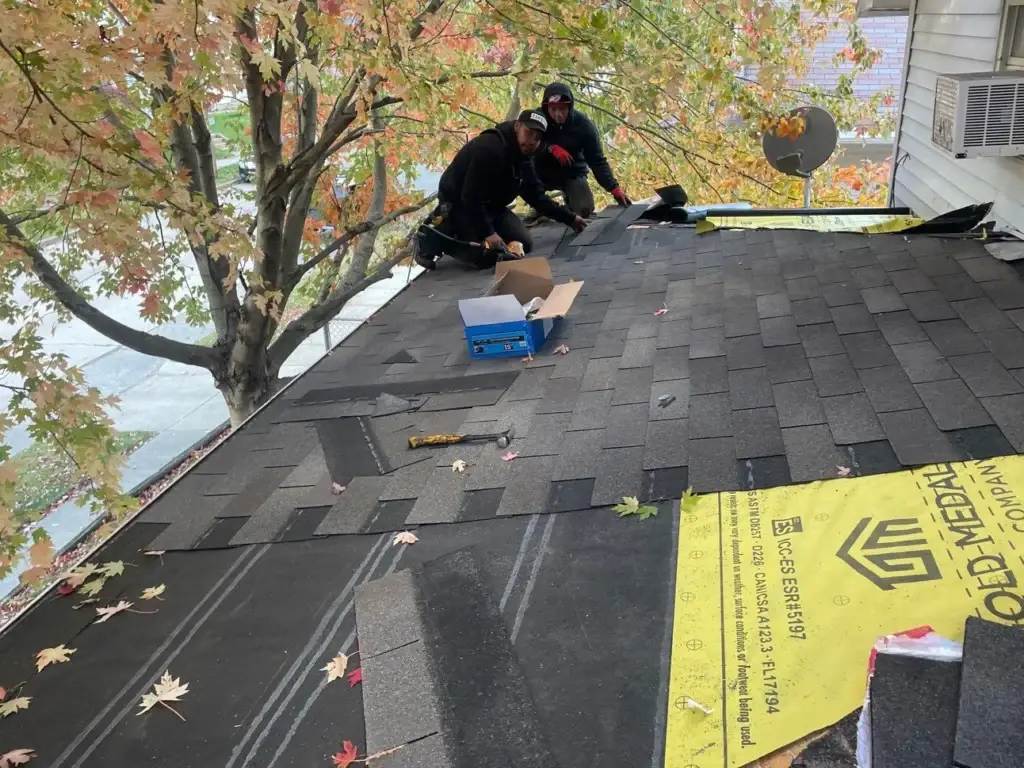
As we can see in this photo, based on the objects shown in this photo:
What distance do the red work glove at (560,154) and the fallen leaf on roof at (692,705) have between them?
579cm

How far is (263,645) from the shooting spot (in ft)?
7.54

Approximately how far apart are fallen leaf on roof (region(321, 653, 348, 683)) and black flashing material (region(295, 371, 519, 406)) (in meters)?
2.00

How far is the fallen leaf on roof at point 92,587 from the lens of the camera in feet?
8.87

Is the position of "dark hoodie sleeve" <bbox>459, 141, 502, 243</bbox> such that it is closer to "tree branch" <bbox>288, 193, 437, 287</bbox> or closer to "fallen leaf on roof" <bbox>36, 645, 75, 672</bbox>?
"tree branch" <bbox>288, 193, 437, 287</bbox>

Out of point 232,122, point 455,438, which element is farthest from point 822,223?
point 232,122

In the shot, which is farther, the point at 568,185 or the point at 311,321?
the point at 311,321

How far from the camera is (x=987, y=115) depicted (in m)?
4.24

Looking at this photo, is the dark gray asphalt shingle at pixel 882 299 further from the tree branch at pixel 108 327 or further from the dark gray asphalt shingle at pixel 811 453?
the tree branch at pixel 108 327

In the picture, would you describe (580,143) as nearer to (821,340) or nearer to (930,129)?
(930,129)

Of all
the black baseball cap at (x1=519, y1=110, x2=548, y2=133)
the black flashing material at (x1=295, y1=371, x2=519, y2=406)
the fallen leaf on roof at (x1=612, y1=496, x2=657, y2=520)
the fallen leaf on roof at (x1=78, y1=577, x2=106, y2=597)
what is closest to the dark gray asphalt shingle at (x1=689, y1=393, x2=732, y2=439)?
the fallen leaf on roof at (x1=612, y1=496, x2=657, y2=520)

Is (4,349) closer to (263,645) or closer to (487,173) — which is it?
(263,645)

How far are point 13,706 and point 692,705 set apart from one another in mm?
1937

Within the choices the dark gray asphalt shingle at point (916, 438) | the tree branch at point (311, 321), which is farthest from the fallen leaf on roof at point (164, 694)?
the tree branch at point (311, 321)

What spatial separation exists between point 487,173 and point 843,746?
487 centimetres
